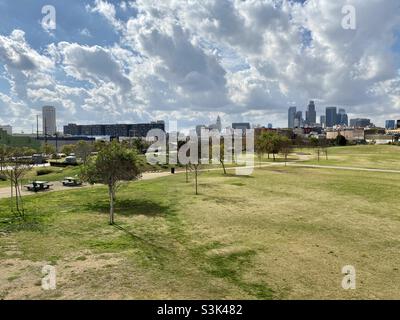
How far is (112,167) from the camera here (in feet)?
76.0

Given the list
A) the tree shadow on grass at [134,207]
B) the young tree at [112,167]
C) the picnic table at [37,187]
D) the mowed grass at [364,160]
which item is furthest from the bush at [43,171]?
the mowed grass at [364,160]

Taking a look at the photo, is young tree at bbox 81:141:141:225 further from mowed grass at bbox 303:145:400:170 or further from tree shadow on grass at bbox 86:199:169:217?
mowed grass at bbox 303:145:400:170

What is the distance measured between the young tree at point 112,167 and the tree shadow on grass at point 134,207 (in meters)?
1.29

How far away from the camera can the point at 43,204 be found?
27266 mm

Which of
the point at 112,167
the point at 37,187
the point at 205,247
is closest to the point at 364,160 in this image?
the point at 37,187

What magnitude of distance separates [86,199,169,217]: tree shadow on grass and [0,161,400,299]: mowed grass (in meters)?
0.08

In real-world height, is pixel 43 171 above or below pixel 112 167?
below

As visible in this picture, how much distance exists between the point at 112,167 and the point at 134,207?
14.6 feet

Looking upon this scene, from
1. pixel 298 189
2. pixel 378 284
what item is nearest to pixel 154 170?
pixel 298 189

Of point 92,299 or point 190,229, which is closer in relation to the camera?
point 92,299

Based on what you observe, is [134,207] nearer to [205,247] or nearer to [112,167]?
[112,167]

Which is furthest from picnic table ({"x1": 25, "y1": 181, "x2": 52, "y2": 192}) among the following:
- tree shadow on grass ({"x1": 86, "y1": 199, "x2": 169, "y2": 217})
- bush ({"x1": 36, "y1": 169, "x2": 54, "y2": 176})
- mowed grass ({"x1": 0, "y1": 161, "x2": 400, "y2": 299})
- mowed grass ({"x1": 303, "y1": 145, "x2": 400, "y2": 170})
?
mowed grass ({"x1": 303, "y1": 145, "x2": 400, "y2": 170})
